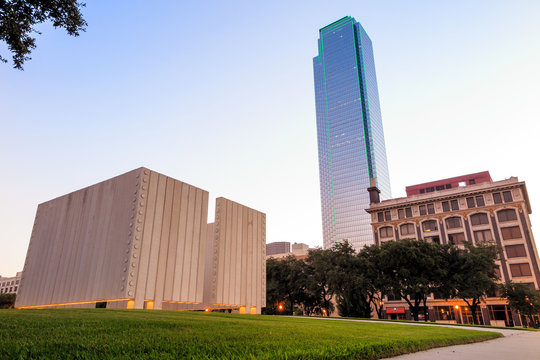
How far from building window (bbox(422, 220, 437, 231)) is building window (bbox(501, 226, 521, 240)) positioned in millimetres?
12651

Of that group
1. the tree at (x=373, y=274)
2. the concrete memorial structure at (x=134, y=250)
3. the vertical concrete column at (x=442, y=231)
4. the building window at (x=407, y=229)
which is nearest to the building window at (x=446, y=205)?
the vertical concrete column at (x=442, y=231)

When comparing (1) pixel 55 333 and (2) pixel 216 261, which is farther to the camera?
(2) pixel 216 261

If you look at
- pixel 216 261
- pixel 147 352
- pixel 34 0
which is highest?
pixel 34 0

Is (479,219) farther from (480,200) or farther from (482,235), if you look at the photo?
(480,200)

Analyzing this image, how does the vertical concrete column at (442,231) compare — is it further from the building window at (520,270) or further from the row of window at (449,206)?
the building window at (520,270)

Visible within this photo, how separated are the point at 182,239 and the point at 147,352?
25004 mm

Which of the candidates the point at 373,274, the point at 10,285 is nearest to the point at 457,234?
the point at 373,274

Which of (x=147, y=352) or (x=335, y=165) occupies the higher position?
(x=335, y=165)

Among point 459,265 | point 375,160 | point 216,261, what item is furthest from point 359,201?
point 216,261

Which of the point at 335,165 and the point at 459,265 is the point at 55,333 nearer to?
the point at 459,265

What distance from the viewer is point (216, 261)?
111 ft

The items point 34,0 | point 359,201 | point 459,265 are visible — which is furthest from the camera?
point 359,201

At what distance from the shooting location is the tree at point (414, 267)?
4141 cm

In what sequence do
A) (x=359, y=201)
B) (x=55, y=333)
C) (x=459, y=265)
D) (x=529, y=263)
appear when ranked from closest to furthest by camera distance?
(x=55, y=333)
(x=459, y=265)
(x=529, y=263)
(x=359, y=201)
